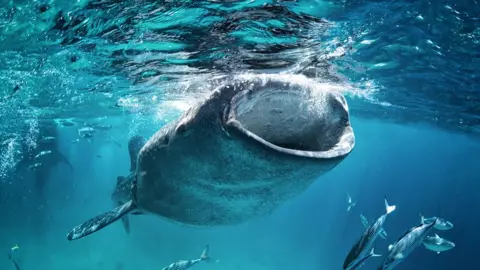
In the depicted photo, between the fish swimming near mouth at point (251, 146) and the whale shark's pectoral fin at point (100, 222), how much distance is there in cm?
122

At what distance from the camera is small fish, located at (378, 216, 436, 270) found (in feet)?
15.4

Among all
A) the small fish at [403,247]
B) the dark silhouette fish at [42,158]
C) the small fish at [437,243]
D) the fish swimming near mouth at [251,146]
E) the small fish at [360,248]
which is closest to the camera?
the fish swimming near mouth at [251,146]

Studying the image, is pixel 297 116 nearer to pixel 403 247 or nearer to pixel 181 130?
pixel 181 130

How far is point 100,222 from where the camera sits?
453 centimetres

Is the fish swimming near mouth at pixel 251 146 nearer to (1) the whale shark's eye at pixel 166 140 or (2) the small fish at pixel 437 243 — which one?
(1) the whale shark's eye at pixel 166 140

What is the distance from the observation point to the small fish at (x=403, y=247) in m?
4.69

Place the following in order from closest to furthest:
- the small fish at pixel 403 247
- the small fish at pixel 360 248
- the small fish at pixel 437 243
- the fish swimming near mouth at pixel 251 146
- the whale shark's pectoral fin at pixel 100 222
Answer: the fish swimming near mouth at pixel 251 146
the small fish at pixel 360 248
the whale shark's pectoral fin at pixel 100 222
the small fish at pixel 403 247
the small fish at pixel 437 243

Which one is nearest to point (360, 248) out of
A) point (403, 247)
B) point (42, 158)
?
point (403, 247)

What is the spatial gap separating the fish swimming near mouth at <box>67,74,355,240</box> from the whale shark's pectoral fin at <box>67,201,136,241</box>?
47.9 inches

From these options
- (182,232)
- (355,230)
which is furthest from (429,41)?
(355,230)

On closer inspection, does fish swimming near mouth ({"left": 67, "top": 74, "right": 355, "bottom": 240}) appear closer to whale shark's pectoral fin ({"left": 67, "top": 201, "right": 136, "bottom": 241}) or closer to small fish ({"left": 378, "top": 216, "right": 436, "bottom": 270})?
whale shark's pectoral fin ({"left": 67, "top": 201, "right": 136, "bottom": 241})

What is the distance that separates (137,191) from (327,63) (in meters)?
8.55

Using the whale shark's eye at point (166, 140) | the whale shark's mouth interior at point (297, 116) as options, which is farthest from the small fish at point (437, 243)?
the whale shark's eye at point (166, 140)

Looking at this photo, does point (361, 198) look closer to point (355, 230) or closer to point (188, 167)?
point (355, 230)
